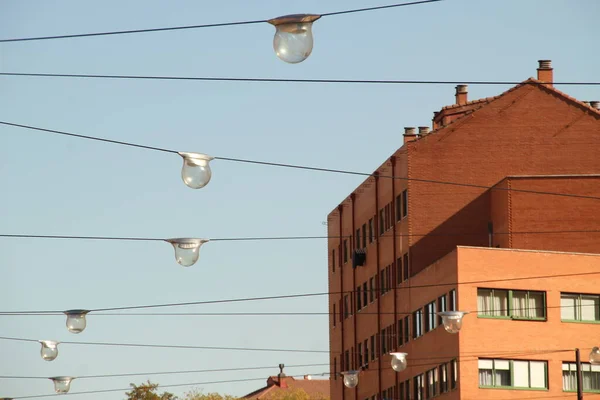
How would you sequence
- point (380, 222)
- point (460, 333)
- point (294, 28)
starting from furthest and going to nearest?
point (380, 222) → point (460, 333) → point (294, 28)

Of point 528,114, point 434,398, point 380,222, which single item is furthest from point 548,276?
point 380,222

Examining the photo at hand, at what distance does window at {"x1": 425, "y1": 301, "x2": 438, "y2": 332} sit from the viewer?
201 ft

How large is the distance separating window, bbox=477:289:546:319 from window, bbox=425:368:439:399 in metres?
4.22

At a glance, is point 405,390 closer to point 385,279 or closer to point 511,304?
point 385,279

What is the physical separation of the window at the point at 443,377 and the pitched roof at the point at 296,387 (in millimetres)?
73221

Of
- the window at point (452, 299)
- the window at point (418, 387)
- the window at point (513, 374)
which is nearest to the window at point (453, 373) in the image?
the window at point (513, 374)

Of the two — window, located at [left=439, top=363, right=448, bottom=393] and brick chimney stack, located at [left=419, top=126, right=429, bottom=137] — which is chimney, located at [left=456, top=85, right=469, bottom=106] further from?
window, located at [left=439, top=363, right=448, bottom=393]

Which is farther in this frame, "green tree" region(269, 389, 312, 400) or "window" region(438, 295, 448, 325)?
"green tree" region(269, 389, 312, 400)

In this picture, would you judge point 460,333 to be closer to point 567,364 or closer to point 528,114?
point 567,364

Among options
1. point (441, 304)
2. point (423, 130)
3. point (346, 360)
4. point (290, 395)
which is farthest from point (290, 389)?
point (441, 304)

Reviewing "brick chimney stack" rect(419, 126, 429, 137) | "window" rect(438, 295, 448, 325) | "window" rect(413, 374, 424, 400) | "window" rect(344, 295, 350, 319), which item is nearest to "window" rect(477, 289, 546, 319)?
"window" rect(438, 295, 448, 325)

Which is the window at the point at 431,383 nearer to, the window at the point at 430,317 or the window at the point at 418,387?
the window at the point at 418,387

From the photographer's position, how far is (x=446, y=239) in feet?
221

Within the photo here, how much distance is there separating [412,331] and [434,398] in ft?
16.2
